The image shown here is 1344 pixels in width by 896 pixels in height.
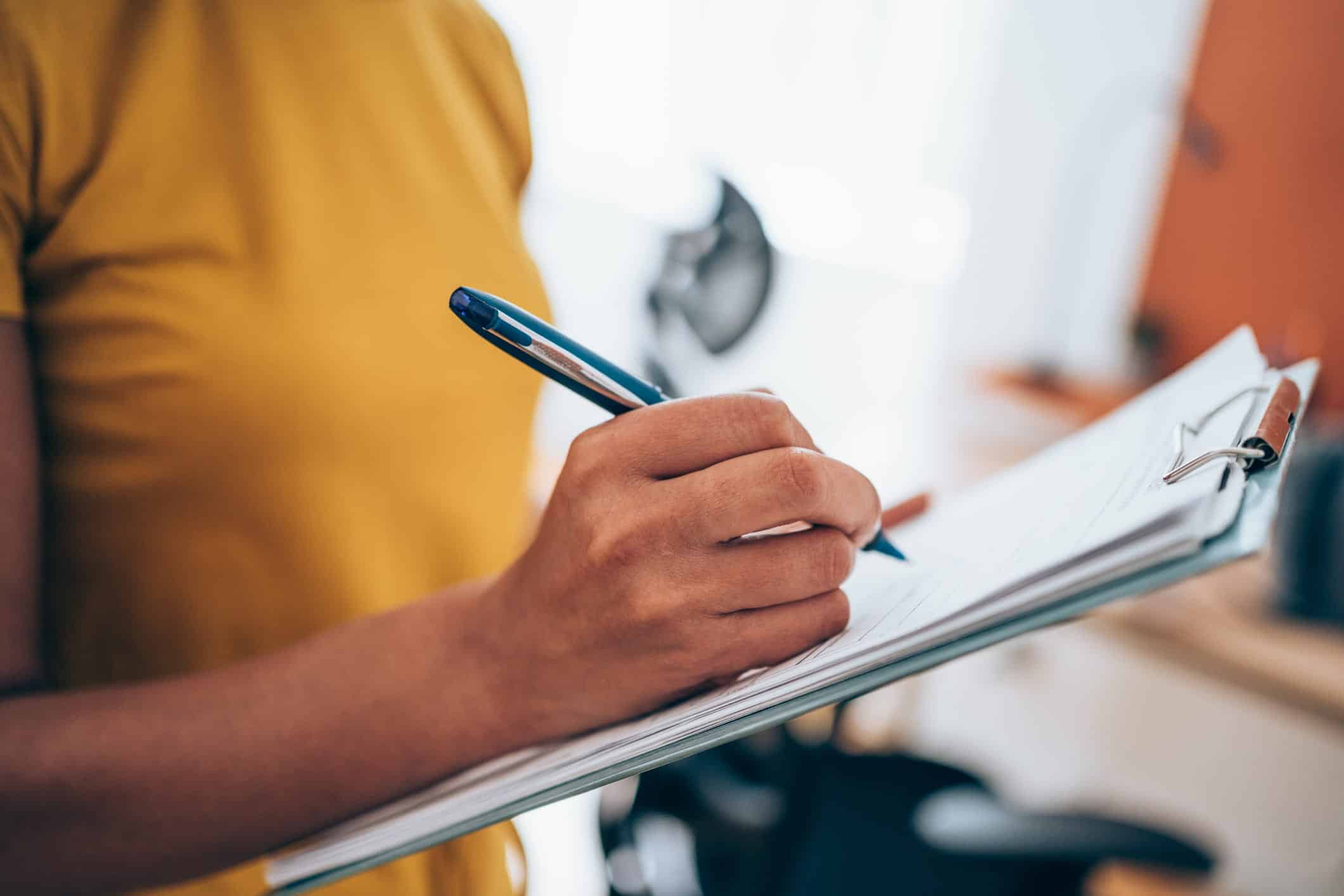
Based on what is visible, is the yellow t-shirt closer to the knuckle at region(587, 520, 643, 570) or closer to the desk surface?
the knuckle at region(587, 520, 643, 570)

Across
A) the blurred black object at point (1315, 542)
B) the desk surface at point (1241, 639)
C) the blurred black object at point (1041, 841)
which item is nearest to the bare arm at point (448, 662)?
the blurred black object at point (1041, 841)

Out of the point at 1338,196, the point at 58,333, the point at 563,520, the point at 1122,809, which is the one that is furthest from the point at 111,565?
the point at 1338,196

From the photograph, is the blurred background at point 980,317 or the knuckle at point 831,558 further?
the blurred background at point 980,317

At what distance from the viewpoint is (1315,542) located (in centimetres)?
117

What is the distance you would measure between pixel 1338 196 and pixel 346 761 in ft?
6.25

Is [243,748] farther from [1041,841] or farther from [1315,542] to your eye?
[1315,542]

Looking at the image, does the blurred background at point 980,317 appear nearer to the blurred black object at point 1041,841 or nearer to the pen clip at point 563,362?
the blurred black object at point 1041,841

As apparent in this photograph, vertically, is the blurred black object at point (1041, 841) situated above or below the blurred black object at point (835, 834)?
above

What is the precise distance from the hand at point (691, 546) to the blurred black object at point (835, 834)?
0.58 metres

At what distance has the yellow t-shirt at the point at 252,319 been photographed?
0.42 m

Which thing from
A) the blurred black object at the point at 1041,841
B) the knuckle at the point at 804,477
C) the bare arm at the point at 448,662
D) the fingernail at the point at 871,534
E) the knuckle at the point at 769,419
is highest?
the knuckle at the point at 769,419

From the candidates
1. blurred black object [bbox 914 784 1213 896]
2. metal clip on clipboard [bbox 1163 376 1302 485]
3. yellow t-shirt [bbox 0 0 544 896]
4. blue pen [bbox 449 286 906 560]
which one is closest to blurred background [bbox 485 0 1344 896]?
blurred black object [bbox 914 784 1213 896]

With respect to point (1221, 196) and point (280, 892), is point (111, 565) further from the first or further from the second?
point (1221, 196)

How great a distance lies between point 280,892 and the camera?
0.39m
